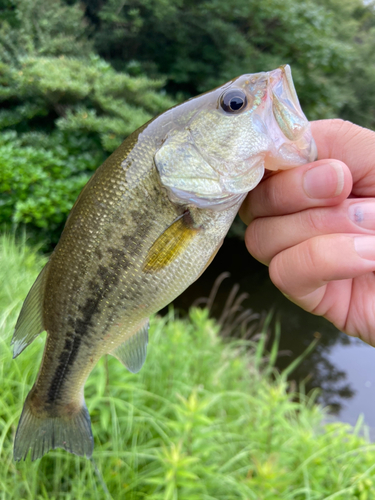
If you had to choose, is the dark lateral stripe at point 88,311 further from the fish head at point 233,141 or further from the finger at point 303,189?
the finger at point 303,189

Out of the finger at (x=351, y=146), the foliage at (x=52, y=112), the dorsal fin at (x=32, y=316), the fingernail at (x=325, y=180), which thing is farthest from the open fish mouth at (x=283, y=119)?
the foliage at (x=52, y=112)

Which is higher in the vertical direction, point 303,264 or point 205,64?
point 205,64

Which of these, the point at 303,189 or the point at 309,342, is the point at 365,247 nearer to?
the point at 303,189

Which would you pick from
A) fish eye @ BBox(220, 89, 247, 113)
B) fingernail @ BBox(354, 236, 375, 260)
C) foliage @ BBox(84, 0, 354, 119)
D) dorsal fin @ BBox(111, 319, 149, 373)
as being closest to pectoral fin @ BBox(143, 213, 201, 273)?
dorsal fin @ BBox(111, 319, 149, 373)

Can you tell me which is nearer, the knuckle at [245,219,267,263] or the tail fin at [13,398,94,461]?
the tail fin at [13,398,94,461]

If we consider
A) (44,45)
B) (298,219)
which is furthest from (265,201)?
(44,45)

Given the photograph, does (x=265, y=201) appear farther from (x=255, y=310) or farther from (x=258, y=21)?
(x=258, y=21)

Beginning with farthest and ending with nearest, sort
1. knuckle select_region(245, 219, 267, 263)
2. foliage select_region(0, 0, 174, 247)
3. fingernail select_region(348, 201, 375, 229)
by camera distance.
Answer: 1. foliage select_region(0, 0, 174, 247)
2. knuckle select_region(245, 219, 267, 263)
3. fingernail select_region(348, 201, 375, 229)

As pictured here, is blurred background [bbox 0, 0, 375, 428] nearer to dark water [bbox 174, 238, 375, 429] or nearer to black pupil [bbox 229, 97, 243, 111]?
dark water [bbox 174, 238, 375, 429]
